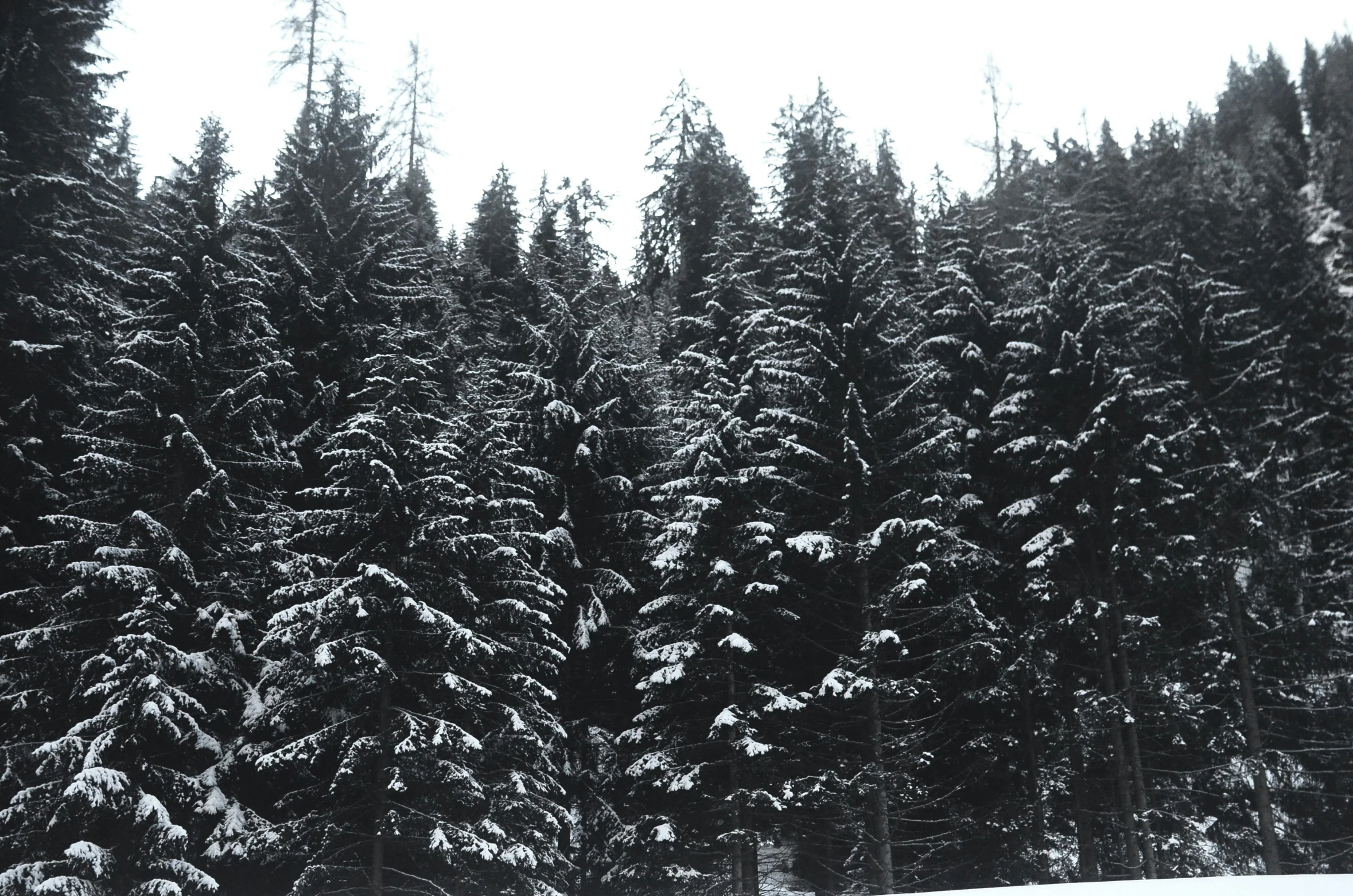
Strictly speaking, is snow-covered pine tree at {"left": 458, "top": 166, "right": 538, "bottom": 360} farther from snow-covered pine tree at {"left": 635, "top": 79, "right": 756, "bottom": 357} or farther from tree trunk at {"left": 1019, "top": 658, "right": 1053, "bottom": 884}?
tree trunk at {"left": 1019, "top": 658, "right": 1053, "bottom": 884}

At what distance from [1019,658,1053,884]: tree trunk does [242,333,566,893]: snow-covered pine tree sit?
36.1 ft

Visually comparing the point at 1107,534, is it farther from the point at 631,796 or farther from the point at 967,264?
Answer: the point at 631,796

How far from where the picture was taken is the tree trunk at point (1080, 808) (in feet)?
69.6

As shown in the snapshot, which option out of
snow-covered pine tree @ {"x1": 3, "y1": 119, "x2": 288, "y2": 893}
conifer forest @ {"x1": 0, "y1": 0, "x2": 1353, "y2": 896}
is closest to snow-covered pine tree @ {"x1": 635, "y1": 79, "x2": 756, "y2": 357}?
conifer forest @ {"x1": 0, "y1": 0, "x2": 1353, "y2": 896}

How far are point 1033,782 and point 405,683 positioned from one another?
600 inches

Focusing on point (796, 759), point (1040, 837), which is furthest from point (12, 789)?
point (1040, 837)

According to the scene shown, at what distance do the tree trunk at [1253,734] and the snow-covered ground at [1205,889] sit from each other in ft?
54.2

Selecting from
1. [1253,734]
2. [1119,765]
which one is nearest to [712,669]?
[1119,765]

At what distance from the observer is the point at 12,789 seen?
54.6 feet

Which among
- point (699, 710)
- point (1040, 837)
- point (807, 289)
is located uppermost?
point (807, 289)

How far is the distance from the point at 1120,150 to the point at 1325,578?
3056 cm

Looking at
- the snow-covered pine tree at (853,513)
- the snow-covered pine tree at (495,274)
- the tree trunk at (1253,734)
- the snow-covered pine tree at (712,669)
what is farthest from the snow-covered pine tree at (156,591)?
the tree trunk at (1253,734)

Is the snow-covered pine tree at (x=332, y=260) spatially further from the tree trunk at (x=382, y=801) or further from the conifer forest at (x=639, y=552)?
the tree trunk at (x=382, y=801)

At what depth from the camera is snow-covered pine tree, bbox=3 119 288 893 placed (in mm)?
15469
